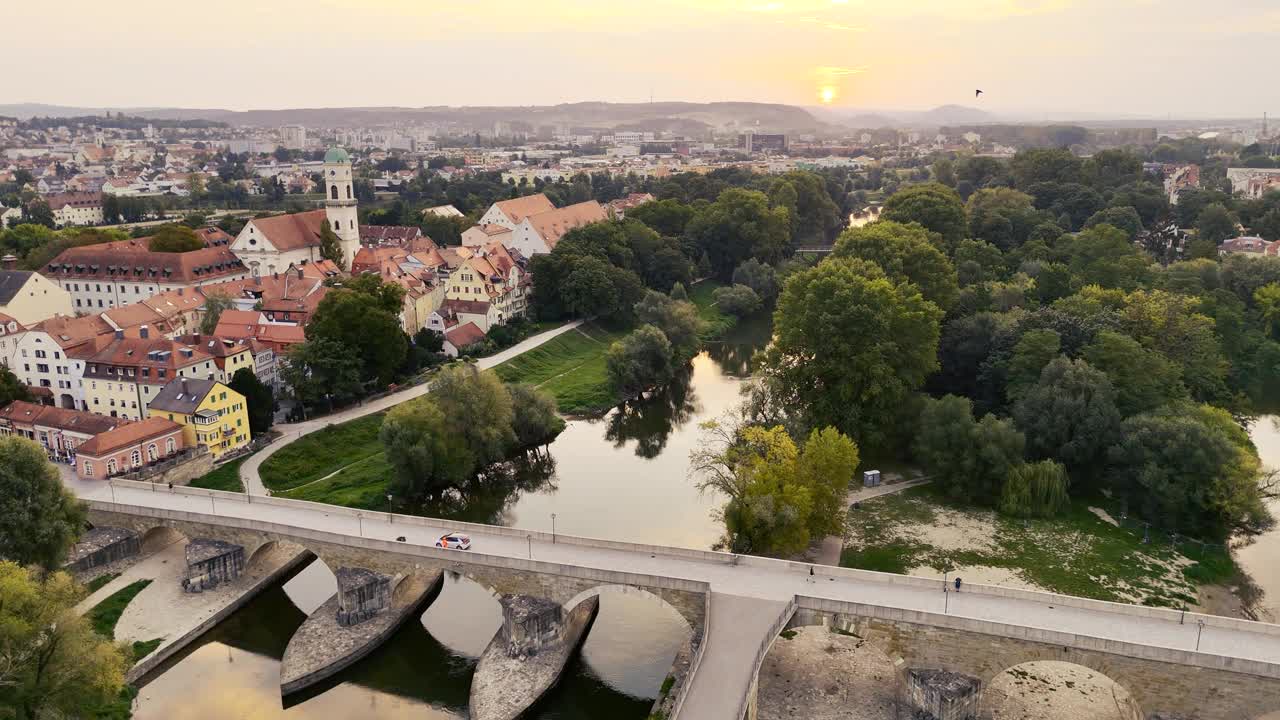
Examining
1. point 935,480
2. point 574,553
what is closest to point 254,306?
point 574,553

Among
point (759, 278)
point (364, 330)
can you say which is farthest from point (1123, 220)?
point (364, 330)

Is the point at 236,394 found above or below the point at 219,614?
above

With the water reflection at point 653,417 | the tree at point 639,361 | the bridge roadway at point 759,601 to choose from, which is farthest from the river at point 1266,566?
the tree at point 639,361

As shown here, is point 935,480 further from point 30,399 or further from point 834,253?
point 30,399

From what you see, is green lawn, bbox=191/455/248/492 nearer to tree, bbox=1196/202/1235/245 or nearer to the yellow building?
the yellow building

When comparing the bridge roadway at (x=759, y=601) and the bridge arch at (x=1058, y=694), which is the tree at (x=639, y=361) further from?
the bridge arch at (x=1058, y=694)

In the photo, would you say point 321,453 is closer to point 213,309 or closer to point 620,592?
point 213,309
